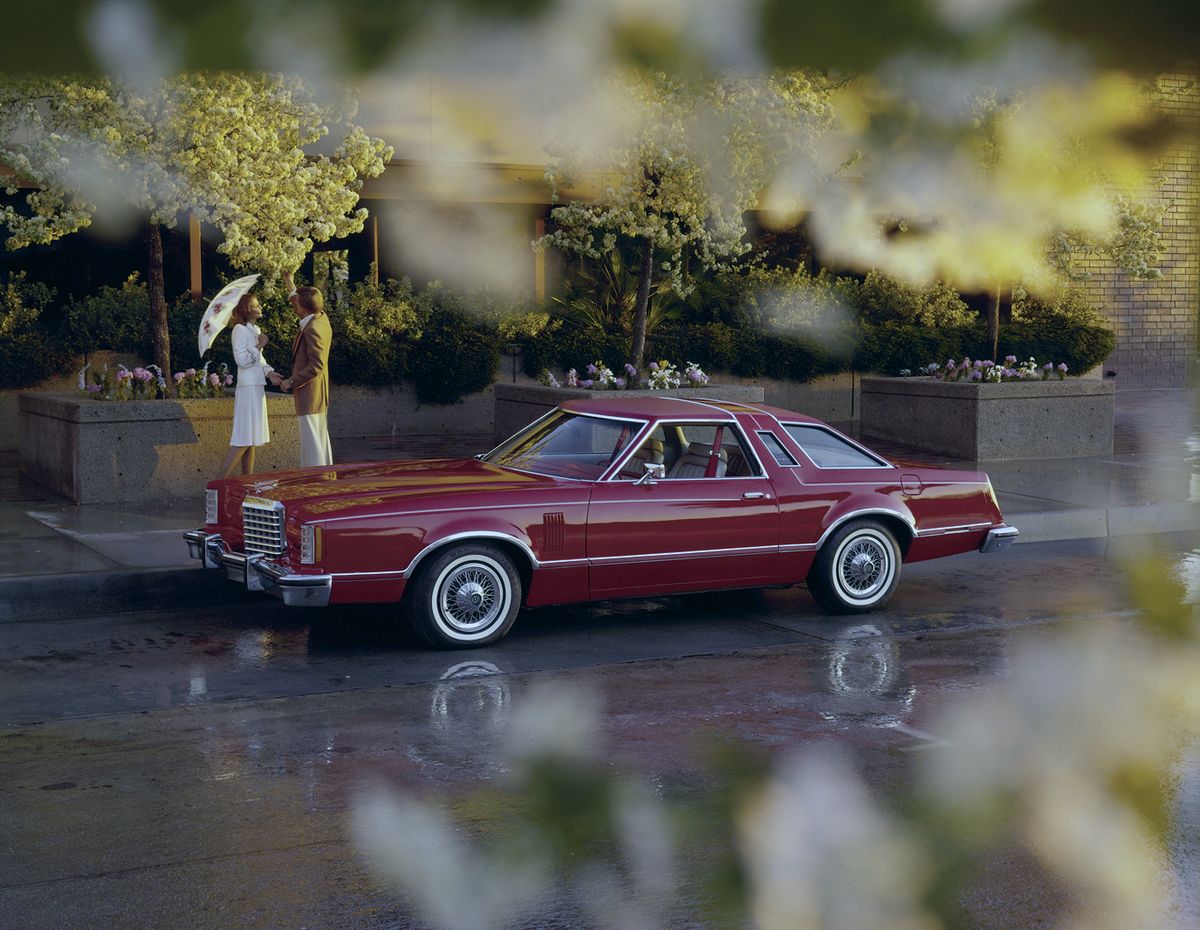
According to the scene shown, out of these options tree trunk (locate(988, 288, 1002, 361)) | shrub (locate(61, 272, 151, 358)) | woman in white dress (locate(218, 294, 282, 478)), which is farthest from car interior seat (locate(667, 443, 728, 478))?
shrub (locate(61, 272, 151, 358))

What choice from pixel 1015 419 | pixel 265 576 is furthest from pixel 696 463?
pixel 1015 419

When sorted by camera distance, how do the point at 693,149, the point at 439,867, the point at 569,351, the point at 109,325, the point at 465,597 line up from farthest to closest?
1. the point at 569,351
2. the point at 109,325
3. the point at 693,149
4. the point at 465,597
5. the point at 439,867

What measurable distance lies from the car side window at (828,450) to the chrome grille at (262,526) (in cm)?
305

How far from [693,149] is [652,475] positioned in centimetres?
715

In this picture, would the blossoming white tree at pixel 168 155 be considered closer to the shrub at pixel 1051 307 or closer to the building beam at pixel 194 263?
the building beam at pixel 194 263

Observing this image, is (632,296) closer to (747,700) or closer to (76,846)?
(747,700)

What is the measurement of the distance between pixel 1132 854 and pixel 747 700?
2.45 meters

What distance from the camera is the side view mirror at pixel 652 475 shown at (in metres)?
8.06

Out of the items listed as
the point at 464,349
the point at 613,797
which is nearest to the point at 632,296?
the point at 464,349

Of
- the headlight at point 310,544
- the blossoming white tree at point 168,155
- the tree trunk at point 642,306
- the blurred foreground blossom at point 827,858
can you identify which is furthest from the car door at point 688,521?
the tree trunk at point 642,306

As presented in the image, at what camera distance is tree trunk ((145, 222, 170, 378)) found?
13.4m

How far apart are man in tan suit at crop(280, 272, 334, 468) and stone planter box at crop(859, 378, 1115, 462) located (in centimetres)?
768

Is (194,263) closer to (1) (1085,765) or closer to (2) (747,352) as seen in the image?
(2) (747,352)

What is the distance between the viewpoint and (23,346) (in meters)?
16.8
